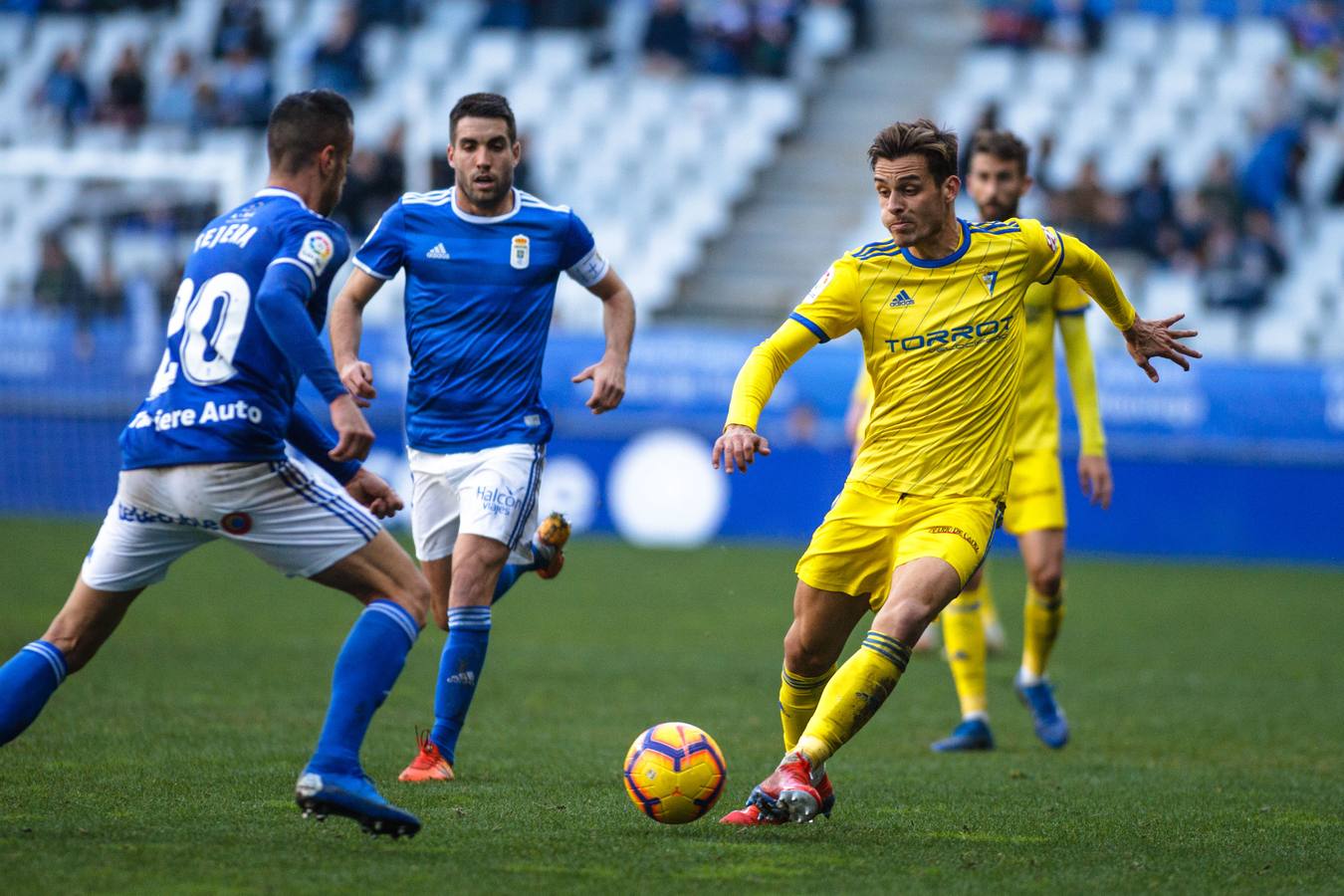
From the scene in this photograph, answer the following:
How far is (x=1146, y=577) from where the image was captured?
17.0m

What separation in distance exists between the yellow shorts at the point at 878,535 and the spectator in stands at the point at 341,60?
58.6 ft

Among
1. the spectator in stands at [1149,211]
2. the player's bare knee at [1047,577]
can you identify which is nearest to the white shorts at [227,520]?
the player's bare knee at [1047,577]

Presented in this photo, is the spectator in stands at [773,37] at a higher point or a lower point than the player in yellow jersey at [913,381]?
higher

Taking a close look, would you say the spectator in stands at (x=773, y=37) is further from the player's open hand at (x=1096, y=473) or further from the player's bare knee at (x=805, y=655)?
the player's bare knee at (x=805, y=655)

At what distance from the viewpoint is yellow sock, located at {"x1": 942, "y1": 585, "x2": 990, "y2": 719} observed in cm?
823

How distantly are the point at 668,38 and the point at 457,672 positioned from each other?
1787cm

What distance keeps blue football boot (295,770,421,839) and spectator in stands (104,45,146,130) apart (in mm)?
18668

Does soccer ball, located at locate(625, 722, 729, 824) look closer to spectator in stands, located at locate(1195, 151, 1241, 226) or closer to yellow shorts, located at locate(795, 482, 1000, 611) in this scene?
yellow shorts, located at locate(795, 482, 1000, 611)

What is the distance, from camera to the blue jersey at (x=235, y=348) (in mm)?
5312

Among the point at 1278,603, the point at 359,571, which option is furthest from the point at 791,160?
the point at 359,571

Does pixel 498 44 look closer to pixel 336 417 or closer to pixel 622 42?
pixel 622 42

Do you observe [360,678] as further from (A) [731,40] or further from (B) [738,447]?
(A) [731,40]

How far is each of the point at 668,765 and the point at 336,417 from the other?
162cm

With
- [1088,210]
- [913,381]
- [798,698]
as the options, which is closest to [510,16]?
[1088,210]
